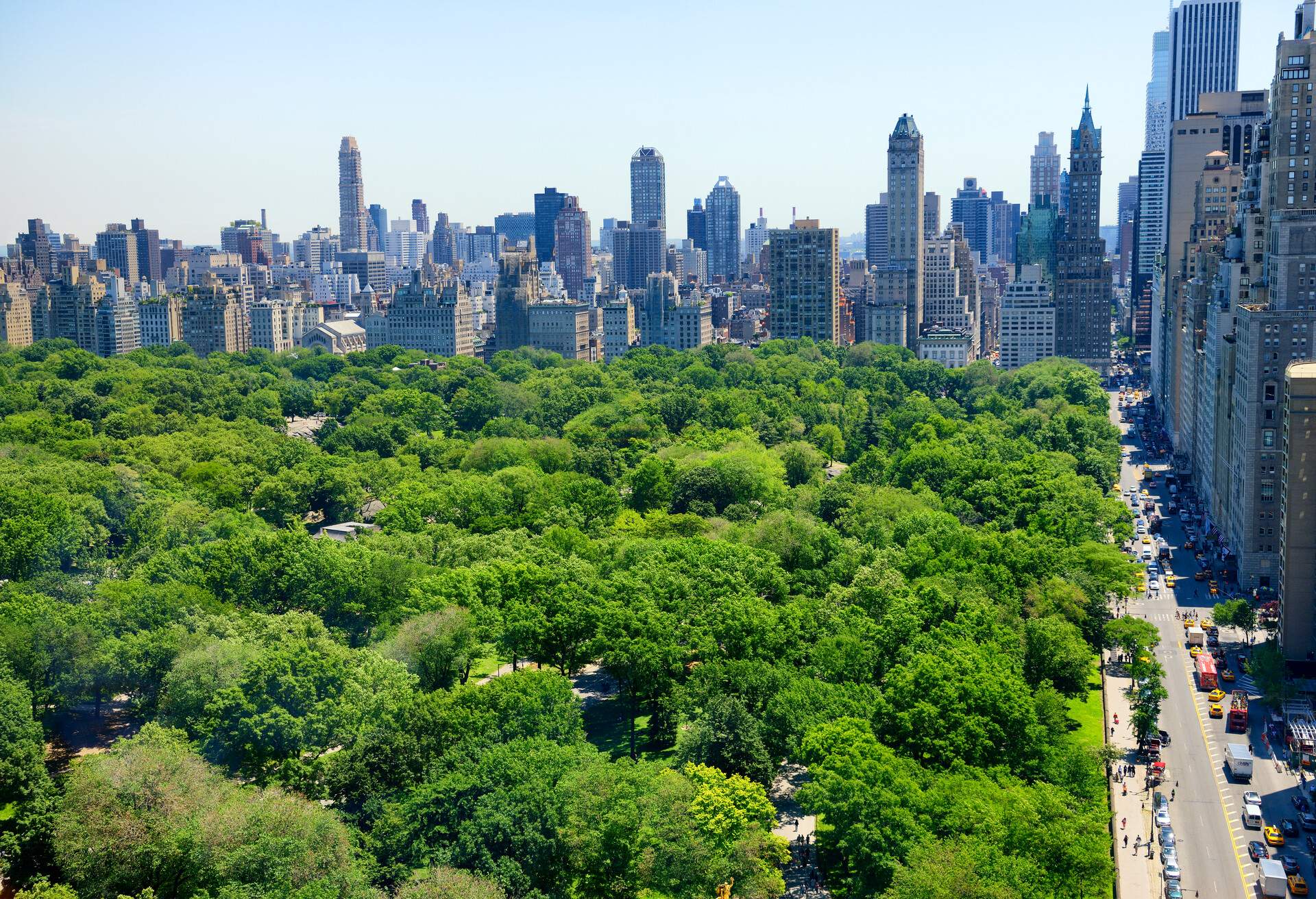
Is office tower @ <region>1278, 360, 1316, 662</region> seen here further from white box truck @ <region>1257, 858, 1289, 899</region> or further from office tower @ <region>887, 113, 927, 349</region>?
office tower @ <region>887, 113, 927, 349</region>

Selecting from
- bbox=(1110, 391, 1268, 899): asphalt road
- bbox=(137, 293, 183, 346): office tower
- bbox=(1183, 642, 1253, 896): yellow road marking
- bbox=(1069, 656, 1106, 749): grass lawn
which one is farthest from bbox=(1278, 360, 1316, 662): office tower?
bbox=(137, 293, 183, 346): office tower

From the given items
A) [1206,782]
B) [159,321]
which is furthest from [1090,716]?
[159,321]

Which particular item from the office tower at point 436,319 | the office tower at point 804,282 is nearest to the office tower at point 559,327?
the office tower at point 436,319

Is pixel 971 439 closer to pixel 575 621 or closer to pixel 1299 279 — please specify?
pixel 1299 279

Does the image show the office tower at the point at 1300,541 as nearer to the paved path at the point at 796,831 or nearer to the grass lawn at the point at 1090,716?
the grass lawn at the point at 1090,716

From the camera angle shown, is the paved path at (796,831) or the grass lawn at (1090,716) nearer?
the paved path at (796,831)

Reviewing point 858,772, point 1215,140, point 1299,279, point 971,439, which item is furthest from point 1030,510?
point 1215,140
